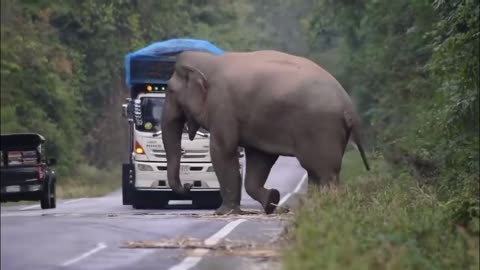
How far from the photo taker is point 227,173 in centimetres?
1962

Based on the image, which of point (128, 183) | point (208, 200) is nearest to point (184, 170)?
point (208, 200)

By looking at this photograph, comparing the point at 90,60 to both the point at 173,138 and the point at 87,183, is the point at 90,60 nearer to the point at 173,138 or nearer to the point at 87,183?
the point at 87,183

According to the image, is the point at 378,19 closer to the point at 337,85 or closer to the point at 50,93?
the point at 50,93

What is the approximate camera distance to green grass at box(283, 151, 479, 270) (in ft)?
34.7

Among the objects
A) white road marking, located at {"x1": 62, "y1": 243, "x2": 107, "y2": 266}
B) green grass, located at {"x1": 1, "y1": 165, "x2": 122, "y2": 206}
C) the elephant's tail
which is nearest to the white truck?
green grass, located at {"x1": 1, "y1": 165, "x2": 122, "y2": 206}

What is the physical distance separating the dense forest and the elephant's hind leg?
2.52 metres

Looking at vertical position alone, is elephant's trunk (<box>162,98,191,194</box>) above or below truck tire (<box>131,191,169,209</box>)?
above

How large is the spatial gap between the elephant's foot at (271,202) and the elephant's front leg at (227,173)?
0.40 metres

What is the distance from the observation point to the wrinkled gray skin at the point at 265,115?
62.1 feet

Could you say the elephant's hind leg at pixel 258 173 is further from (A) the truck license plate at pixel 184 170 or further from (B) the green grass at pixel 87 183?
(B) the green grass at pixel 87 183

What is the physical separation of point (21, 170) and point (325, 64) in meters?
51.5

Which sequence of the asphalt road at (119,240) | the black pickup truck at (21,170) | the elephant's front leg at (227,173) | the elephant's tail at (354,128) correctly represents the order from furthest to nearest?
the elephant's front leg at (227,173)
the elephant's tail at (354,128)
the asphalt road at (119,240)
the black pickup truck at (21,170)

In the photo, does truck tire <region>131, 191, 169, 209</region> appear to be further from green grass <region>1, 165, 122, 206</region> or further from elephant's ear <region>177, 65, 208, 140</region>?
elephant's ear <region>177, 65, 208, 140</region>

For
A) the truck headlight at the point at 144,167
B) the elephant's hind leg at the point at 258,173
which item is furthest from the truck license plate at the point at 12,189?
the truck headlight at the point at 144,167
